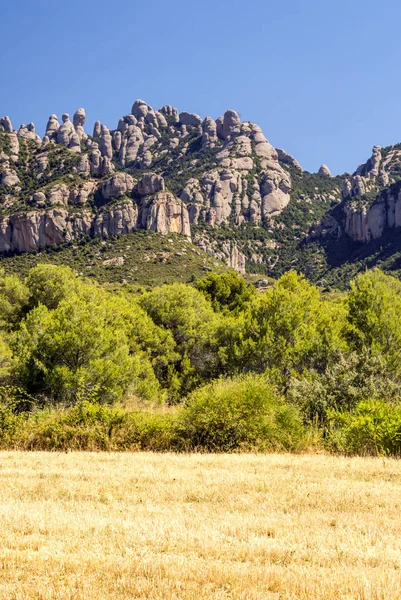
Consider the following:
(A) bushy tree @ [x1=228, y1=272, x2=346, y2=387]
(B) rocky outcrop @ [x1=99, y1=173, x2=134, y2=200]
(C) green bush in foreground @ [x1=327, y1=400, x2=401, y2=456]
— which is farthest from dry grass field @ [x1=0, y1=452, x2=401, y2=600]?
(B) rocky outcrop @ [x1=99, y1=173, x2=134, y2=200]

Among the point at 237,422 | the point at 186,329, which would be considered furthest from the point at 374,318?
the point at 237,422

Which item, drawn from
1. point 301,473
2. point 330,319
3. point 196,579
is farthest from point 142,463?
point 330,319

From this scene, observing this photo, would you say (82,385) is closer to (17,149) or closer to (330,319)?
(330,319)

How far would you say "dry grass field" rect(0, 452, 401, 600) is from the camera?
4488 mm

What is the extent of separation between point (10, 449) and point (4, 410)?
115 centimetres

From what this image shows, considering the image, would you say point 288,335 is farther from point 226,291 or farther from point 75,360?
point 226,291

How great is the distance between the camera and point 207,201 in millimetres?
163125

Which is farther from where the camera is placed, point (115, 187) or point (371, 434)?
point (115, 187)

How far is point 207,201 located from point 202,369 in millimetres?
138504

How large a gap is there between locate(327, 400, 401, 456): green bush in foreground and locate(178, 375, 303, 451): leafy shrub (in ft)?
4.06

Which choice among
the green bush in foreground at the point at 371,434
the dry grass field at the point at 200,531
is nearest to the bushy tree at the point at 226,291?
the green bush in foreground at the point at 371,434

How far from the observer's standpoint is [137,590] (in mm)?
4395

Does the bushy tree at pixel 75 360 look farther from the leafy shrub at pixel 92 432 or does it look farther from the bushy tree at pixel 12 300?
the bushy tree at pixel 12 300

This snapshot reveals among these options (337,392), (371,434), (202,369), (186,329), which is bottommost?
(202,369)
